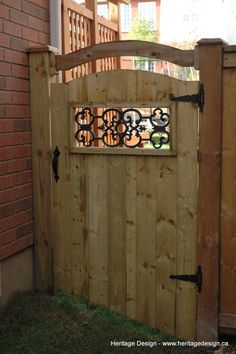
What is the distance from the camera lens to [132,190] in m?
3.69

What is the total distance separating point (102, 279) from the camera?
3.88 metres

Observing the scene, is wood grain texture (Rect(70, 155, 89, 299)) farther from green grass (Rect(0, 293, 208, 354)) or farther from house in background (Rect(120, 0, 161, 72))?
house in background (Rect(120, 0, 161, 72))

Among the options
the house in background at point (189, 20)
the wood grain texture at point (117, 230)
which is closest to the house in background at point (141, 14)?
the house in background at point (189, 20)

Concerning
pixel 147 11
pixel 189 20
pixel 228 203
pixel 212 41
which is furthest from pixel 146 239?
pixel 147 11

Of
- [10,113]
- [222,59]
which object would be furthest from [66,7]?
[222,59]

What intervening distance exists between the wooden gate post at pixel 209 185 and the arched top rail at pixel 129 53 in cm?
13

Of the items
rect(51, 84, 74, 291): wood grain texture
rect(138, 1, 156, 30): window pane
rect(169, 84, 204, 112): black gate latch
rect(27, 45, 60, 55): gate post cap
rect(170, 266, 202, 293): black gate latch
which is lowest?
rect(170, 266, 202, 293): black gate latch

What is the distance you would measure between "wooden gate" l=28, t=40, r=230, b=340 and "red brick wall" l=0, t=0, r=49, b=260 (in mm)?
92

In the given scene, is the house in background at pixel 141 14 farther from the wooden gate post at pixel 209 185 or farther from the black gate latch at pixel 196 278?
the black gate latch at pixel 196 278

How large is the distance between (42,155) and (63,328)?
128 cm

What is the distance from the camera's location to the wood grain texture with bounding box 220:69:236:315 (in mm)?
3361

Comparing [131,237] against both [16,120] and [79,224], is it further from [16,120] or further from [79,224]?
[16,120]

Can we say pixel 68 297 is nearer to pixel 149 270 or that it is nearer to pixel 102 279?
pixel 102 279

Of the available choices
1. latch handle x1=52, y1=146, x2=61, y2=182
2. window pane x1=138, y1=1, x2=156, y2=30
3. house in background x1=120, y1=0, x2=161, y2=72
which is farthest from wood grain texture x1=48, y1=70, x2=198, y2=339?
window pane x1=138, y1=1, x2=156, y2=30
